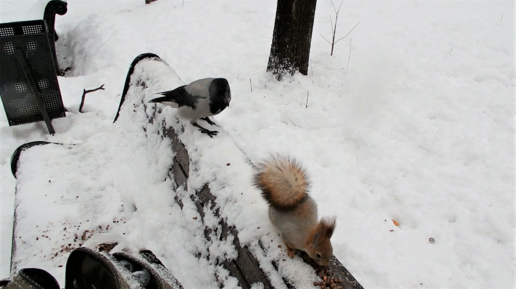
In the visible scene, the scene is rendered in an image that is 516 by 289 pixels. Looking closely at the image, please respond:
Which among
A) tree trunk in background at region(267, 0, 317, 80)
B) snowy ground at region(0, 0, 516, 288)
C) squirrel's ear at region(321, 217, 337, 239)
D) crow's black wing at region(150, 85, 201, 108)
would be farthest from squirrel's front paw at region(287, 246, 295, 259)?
tree trunk in background at region(267, 0, 317, 80)

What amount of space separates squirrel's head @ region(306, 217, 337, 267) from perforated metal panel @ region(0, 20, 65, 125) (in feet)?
11.9

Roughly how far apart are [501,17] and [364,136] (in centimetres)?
379

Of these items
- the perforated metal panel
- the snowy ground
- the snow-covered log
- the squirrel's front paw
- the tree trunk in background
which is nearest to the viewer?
the squirrel's front paw

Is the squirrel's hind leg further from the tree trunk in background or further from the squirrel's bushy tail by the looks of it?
the tree trunk in background

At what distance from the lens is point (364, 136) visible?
12.8 feet

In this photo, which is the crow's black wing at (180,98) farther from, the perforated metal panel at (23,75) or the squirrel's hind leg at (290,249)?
the perforated metal panel at (23,75)

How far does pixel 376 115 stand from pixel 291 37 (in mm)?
1516

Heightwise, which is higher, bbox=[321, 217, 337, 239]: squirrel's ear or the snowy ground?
bbox=[321, 217, 337, 239]: squirrel's ear

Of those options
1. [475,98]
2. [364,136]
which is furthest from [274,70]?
[475,98]

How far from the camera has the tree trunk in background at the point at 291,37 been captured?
454cm

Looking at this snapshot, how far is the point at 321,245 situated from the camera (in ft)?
5.37

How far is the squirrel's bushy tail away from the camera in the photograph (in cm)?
177

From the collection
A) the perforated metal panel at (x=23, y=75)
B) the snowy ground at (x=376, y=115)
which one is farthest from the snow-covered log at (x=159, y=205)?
the perforated metal panel at (x=23, y=75)

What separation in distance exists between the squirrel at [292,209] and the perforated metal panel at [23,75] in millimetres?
3251
